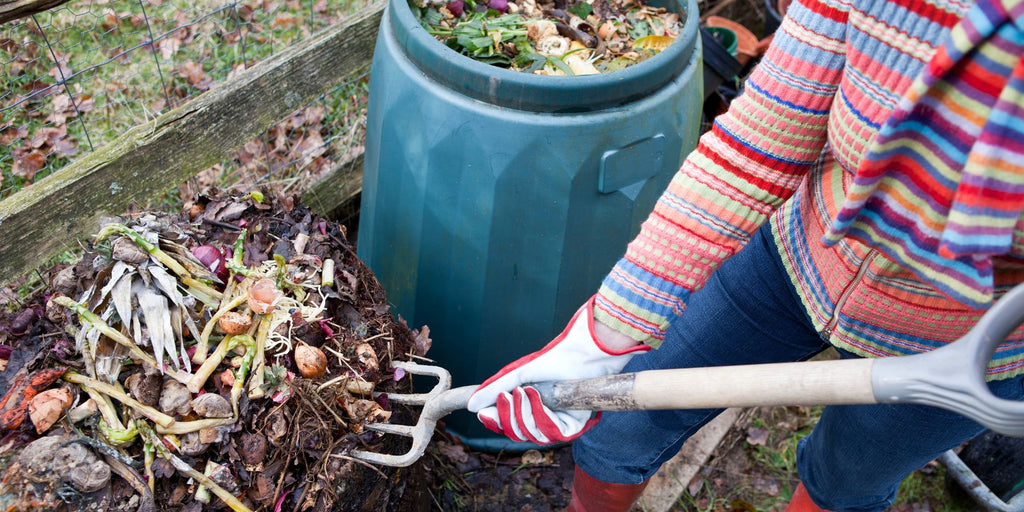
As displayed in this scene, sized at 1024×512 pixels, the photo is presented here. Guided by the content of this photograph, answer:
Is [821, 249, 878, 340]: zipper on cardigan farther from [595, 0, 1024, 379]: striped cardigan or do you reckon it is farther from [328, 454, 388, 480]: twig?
[328, 454, 388, 480]: twig

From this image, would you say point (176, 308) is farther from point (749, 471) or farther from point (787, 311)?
point (749, 471)

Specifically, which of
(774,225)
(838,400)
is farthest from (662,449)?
(838,400)

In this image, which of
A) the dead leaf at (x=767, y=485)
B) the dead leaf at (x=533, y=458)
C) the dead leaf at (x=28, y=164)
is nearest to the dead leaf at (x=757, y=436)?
the dead leaf at (x=767, y=485)

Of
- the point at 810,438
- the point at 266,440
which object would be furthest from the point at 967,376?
the point at 266,440

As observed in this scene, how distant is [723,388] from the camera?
44.5 inches

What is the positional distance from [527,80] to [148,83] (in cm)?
187

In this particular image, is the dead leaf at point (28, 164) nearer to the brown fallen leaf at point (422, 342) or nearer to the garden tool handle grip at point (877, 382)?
the brown fallen leaf at point (422, 342)

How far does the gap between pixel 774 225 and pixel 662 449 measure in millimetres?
538

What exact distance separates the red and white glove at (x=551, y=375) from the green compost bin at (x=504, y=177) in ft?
1.60

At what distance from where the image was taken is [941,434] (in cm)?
136

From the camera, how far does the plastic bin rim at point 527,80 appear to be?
1600 mm

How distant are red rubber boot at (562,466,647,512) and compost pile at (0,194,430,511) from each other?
0.43 meters

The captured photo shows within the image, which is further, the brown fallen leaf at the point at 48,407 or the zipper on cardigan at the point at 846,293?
the brown fallen leaf at the point at 48,407

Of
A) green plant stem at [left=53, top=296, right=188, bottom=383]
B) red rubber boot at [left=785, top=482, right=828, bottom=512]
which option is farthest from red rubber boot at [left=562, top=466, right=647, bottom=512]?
green plant stem at [left=53, top=296, right=188, bottom=383]
